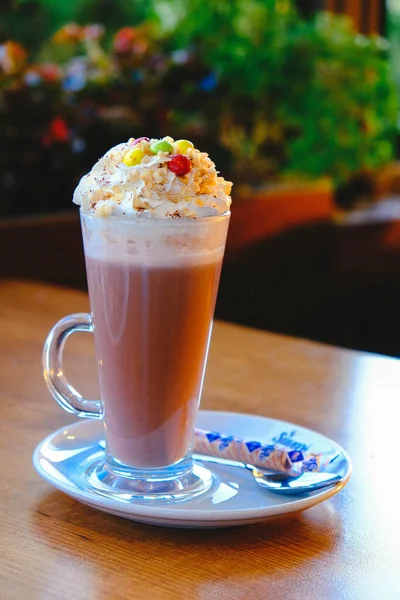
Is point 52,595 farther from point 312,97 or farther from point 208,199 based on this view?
point 312,97

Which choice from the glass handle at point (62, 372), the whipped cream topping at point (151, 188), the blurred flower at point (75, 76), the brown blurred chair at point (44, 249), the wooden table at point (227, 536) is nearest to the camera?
the wooden table at point (227, 536)

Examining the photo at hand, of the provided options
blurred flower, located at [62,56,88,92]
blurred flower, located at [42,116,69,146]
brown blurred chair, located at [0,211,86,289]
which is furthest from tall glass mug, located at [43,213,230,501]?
blurred flower, located at [62,56,88,92]

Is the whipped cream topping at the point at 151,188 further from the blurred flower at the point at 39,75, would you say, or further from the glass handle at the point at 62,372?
the blurred flower at the point at 39,75

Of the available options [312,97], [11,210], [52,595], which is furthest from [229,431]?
[312,97]

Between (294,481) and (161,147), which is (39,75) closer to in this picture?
(161,147)

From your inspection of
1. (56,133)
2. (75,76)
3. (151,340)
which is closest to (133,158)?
(151,340)

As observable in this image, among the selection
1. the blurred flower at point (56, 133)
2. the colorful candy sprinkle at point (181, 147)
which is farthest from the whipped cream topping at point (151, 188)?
the blurred flower at point (56, 133)
